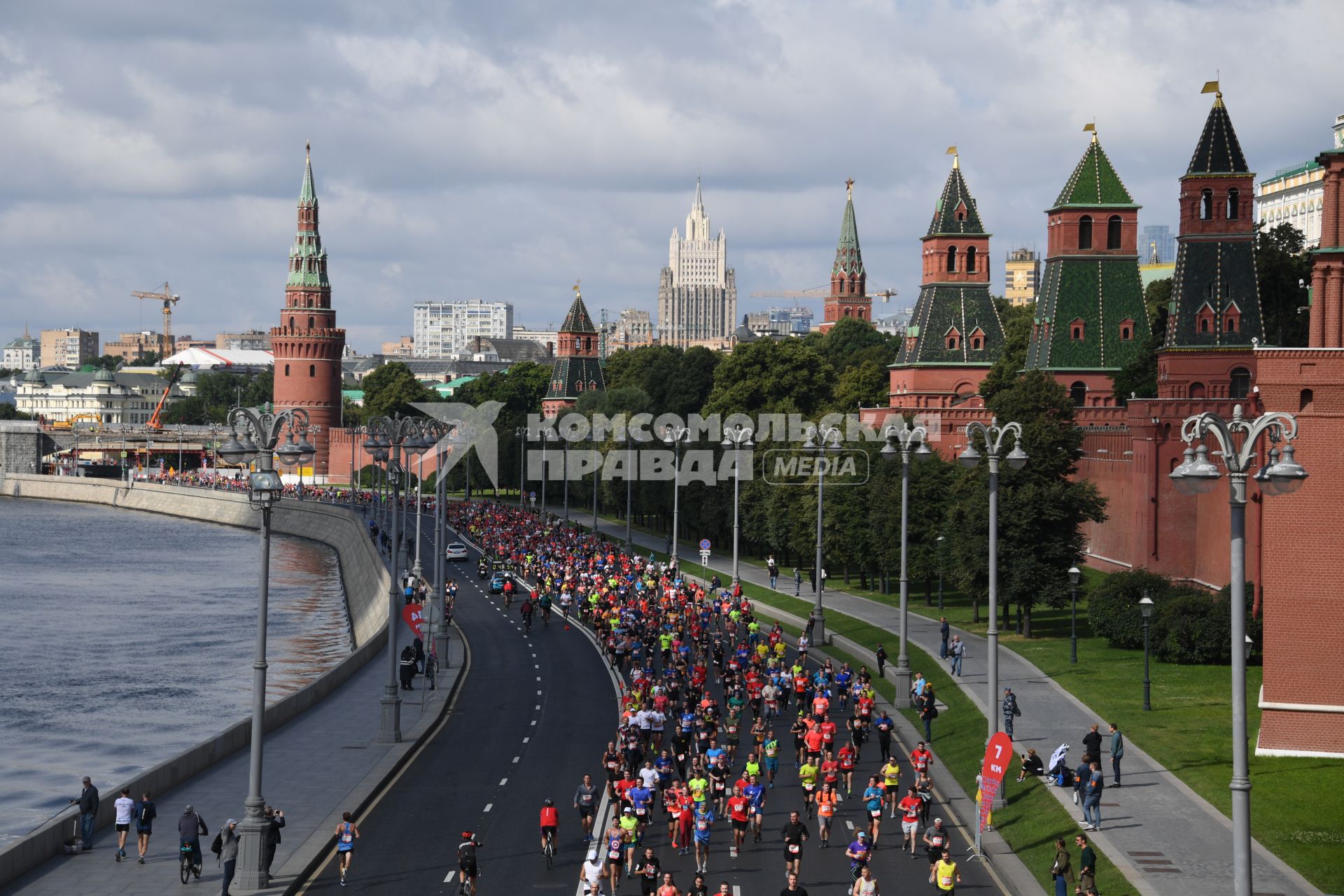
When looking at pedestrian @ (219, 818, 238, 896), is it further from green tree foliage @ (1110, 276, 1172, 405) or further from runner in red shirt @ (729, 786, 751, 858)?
green tree foliage @ (1110, 276, 1172, 405)

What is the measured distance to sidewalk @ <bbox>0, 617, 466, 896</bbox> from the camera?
27250mm

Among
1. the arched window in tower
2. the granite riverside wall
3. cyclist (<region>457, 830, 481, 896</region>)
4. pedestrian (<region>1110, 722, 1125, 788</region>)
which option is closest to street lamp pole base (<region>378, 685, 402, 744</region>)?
the granite riverside wall

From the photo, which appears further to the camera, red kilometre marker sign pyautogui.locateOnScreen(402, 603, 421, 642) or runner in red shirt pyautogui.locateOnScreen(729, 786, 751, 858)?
red kilometre marker sign pyautogui.locateOnScreen(402, 603, 421, 642)

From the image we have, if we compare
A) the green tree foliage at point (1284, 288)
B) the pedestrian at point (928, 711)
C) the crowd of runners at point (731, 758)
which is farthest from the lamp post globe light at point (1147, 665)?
the green tree foliage at point (1284, 288)

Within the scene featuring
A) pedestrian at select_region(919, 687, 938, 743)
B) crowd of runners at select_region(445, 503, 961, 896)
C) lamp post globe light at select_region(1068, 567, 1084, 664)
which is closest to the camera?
crowd of runners at select_region(445, 503, 961, 896)

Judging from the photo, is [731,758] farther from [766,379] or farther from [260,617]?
[766,379]

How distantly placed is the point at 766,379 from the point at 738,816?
78373 mm

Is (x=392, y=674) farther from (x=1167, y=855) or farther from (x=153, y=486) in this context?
(x=153, y=486)

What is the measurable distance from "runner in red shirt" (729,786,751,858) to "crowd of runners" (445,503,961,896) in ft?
0.11

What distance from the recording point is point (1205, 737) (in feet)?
120

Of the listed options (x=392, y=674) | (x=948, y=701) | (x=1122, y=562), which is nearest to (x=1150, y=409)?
(x=1122, y=562)

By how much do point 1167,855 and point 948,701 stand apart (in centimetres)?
1601

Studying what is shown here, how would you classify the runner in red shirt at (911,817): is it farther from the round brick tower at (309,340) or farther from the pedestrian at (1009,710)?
the round brick tower at (309,340)

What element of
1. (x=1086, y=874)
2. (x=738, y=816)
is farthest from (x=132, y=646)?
(x=1086, y=874)
